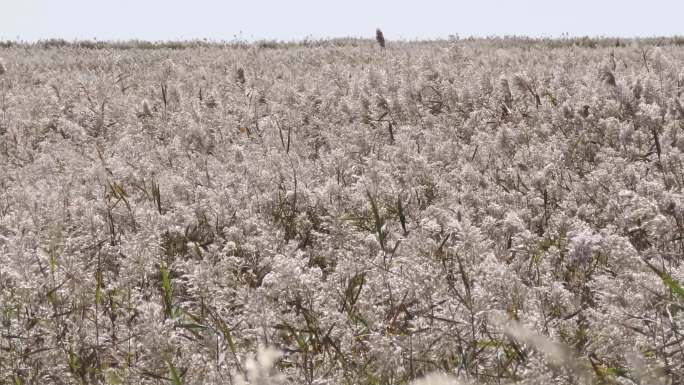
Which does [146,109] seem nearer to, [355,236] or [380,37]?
[355,236]

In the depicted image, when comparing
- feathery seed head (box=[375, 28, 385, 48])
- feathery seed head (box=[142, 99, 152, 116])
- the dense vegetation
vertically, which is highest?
Result: feathery seed head (box=[375, 28, 385, 48])

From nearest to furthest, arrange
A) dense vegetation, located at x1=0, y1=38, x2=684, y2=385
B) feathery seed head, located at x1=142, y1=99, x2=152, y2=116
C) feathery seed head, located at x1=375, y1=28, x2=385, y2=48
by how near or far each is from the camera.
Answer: dense vegetation, located at x1=0, y1=38, x2=684, y2=385 → feathery seed head, located at x1=142, y1=99, x2=152, y2=116 → feathery seed head, located at x1=375, y1=28, x2=385, y2=48

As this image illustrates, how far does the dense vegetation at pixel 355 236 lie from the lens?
7.36 feet

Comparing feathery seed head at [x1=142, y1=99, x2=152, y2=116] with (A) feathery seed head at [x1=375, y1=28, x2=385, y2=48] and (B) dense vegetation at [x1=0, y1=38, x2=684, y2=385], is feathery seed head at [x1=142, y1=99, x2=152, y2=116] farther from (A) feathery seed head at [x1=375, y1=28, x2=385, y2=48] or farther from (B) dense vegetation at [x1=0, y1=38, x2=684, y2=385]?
(A) feathery seed head at [x1=375, y1=28, x2=385, y2=48]

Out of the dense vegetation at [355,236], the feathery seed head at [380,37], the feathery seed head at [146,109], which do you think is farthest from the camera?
the feathery seed head at [380,37]

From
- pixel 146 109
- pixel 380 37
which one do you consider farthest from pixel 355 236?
pixel 380 37

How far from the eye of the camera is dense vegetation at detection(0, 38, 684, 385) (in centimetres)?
224

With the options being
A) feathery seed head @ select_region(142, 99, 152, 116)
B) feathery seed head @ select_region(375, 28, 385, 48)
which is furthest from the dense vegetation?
feathery seed head @ select_region(375, 28, 385, 48)

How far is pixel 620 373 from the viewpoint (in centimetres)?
197

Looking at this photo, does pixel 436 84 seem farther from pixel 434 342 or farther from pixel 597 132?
pixel 434 342

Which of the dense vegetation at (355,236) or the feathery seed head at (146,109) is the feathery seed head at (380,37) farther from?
the feathery seed head at (146,109)

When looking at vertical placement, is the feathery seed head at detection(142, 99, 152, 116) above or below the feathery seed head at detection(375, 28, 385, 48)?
below

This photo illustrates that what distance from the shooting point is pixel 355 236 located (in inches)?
137

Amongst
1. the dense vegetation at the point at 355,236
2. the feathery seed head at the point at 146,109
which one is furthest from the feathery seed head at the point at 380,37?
the feathery seed head at the point at 146,109
